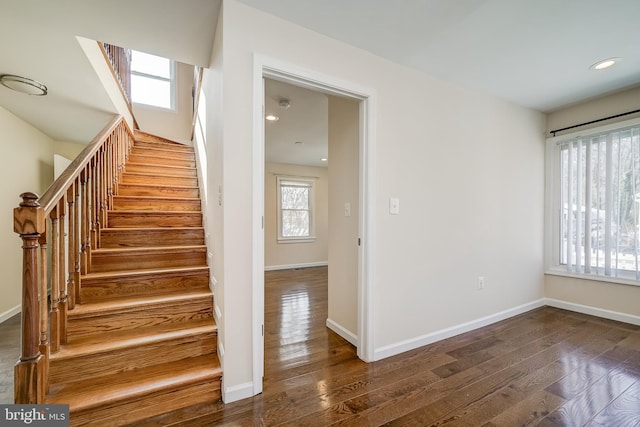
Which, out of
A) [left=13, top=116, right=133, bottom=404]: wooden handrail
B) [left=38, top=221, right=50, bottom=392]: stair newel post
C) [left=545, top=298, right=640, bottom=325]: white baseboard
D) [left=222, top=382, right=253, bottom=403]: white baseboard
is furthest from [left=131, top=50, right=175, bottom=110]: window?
[left=545, top=298, right=640, bottom=325]: white baseboard

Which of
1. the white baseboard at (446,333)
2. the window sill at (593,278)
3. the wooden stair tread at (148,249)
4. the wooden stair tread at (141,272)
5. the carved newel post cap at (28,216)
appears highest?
the carved newel post cap at (28,216)

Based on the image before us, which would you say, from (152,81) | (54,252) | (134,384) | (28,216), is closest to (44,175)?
(152,81)

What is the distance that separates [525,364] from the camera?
82.0 inches

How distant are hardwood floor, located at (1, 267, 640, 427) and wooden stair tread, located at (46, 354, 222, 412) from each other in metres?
0.16

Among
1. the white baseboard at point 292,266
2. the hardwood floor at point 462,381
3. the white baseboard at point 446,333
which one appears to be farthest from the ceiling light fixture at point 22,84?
the white baseboard at point 292,266

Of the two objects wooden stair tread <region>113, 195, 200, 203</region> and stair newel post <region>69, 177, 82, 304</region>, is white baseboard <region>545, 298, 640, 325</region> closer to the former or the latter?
wooden stair tread <region>113, 195, 200, 203</region>

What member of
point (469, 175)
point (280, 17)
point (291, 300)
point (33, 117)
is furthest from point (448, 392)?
point (33, 117)

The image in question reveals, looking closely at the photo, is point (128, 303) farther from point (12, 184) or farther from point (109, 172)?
point (12, 184)

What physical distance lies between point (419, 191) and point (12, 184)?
14.3 ft

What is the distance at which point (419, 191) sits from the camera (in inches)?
94.5

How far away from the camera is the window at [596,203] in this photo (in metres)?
2.80

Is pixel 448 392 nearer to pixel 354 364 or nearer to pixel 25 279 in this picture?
pixel 354 364

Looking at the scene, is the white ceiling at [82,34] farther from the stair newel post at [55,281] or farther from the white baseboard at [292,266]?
the white baseboard at [292,266]

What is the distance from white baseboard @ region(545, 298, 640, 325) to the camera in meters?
2.82
